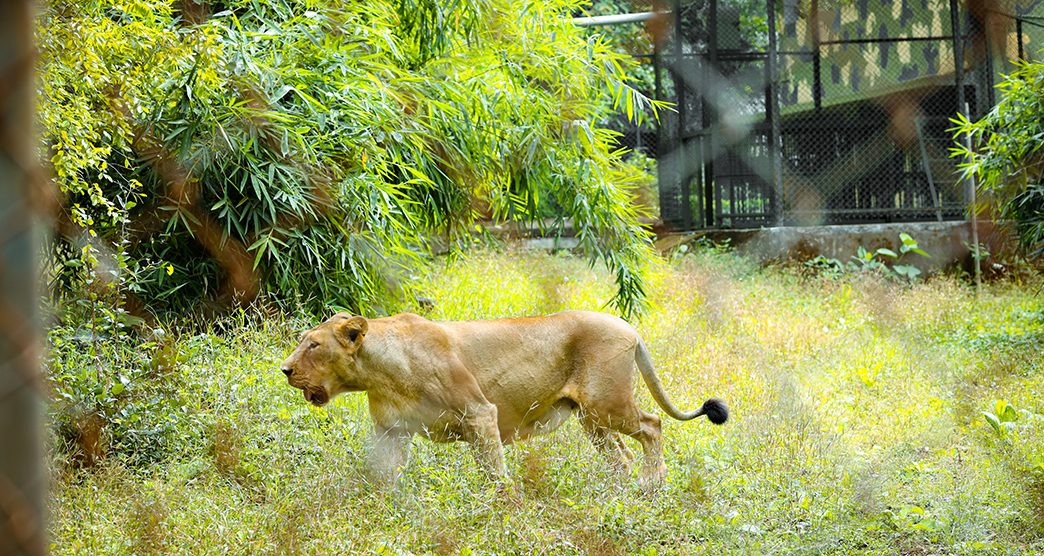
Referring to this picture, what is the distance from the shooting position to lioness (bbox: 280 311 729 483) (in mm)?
4188

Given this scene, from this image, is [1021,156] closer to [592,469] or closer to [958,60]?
[958,60]

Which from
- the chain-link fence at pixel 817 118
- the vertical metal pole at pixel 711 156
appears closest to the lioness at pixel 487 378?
the chain-link fence at pixel 817 118

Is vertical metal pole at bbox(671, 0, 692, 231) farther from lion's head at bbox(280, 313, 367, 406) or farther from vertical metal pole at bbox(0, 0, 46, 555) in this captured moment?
vertical metal pole at bbox(0, 0, 46, 555)

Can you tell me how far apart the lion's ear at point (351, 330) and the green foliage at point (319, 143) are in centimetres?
157

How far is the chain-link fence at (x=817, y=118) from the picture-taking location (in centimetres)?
1193

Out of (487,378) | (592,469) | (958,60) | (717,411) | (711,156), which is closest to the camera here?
(592,469)

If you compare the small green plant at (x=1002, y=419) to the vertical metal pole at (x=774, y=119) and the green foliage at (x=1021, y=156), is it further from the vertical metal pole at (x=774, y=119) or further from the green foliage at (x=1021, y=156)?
the vertical metal pole at (x=774, y=119)

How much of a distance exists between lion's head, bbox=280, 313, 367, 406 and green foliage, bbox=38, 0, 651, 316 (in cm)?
150

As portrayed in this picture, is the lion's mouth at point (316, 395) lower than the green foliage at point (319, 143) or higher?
lower

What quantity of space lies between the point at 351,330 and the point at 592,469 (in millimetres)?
1153

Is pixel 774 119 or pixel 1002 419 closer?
pixel 1002 419

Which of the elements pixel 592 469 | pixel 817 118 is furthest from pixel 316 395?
pixel 817 118

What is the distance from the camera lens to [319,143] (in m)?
6.47

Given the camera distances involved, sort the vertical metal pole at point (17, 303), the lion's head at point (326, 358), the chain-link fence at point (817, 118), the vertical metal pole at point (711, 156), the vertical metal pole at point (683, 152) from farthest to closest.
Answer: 1. the vertical metal pole at point (683, 152)
2. the vertical metal pole at point (711, 156)
3. the chain-link fence at point (817, 118)
4. the lion's head at point (326, 358)
5. the vertical metal pole at point (17, 303)
